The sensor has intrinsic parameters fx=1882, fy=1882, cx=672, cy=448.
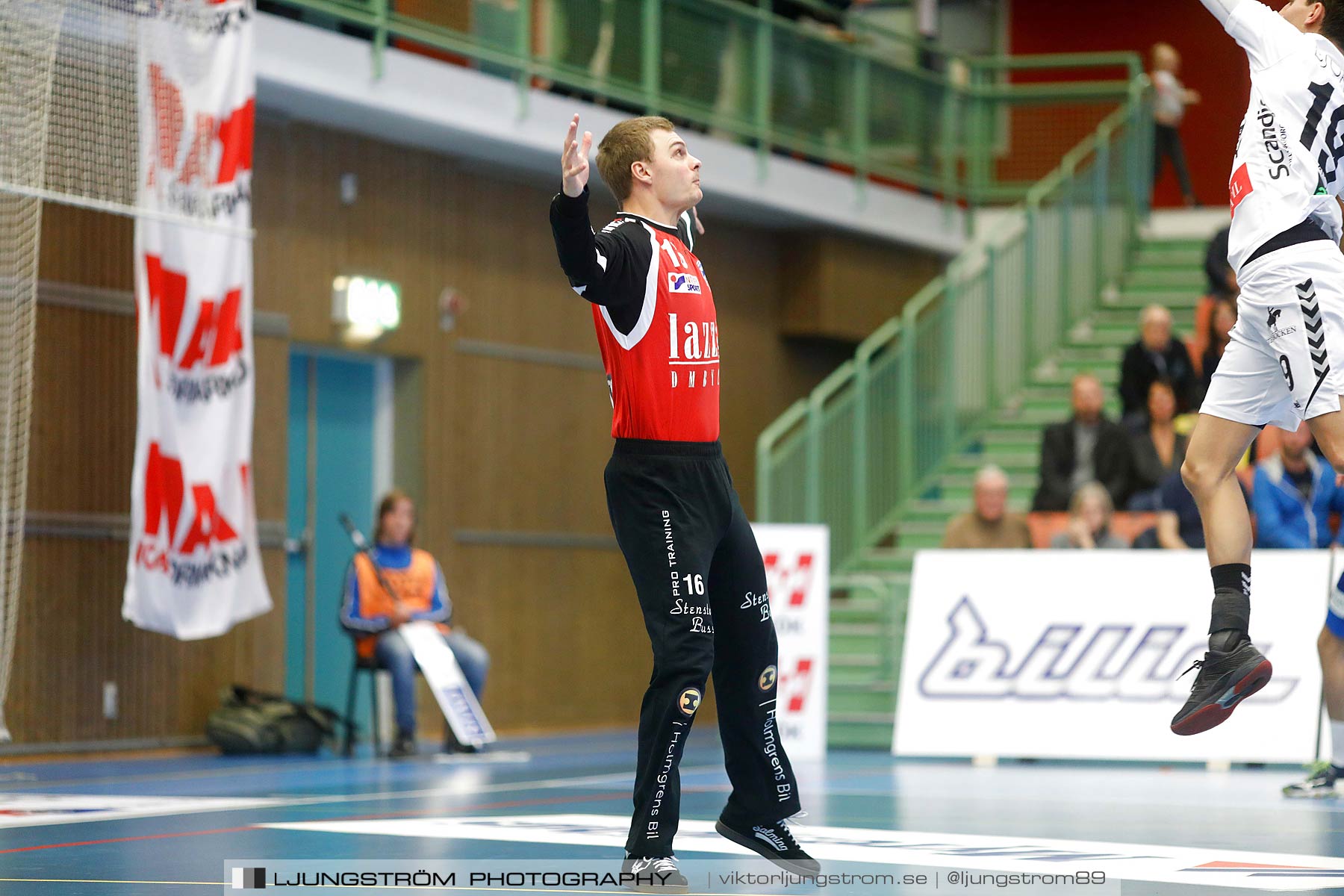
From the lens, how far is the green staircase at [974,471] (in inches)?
533

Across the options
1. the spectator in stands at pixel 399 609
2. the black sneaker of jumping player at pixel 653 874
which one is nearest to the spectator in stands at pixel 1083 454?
the spectator in stands at pixel 399 609

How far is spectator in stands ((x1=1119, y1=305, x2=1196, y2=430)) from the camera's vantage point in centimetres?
1472

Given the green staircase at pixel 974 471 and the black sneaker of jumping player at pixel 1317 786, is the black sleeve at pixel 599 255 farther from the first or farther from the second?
the green staircase at pixel 974 471

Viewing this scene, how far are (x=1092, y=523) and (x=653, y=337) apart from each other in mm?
7988

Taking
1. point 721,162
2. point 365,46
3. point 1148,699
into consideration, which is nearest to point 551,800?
point 1148,699

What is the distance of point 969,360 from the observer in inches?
658

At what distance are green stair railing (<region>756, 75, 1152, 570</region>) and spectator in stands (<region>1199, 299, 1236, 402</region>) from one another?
2.42 m

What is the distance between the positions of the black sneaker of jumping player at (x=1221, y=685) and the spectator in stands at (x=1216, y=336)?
902 centimetres

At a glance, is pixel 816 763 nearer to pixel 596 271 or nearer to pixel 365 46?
pixel 365 46

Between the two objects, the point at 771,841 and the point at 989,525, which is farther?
the point at 989,525

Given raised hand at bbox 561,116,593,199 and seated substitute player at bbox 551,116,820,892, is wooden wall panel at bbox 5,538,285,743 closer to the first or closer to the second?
seated substitute player at bbox 551,116,820,892

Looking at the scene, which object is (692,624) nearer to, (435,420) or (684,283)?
(684,283)

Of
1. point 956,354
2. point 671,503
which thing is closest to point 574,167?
point 671,503

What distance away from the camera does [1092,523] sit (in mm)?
12664
